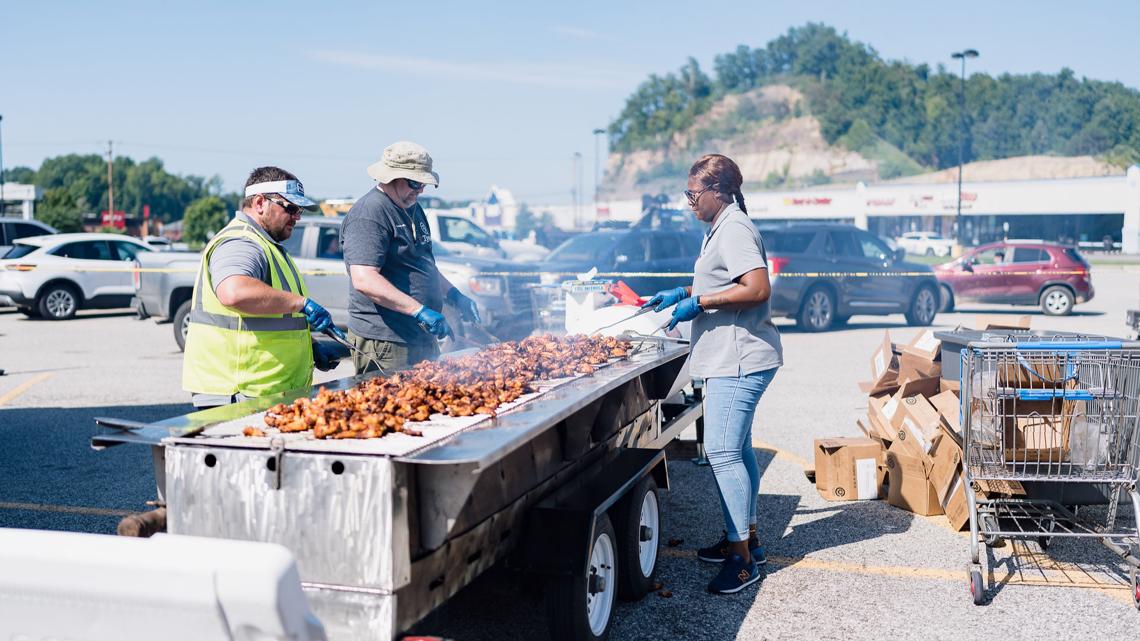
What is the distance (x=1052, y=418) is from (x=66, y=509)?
582cm

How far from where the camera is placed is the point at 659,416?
622cm

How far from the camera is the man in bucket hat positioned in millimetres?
5254

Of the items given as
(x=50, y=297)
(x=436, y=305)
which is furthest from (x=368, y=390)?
(x=50, y=297)

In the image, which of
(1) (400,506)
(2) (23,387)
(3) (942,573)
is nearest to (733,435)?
(3) (942,573)

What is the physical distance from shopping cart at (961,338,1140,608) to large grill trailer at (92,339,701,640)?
2024mm

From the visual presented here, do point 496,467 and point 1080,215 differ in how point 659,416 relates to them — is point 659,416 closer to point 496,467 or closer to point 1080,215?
point 496,467

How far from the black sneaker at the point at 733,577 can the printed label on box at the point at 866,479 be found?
1.81 m

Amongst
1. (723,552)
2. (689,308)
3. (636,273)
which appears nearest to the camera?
(689,308)

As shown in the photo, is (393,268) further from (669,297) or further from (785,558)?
(785,558)

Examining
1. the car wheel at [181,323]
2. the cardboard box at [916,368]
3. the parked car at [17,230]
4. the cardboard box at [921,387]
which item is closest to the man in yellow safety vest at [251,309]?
the cardboard box at [921,387]

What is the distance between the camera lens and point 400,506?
3.07m

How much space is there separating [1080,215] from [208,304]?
2660 inches

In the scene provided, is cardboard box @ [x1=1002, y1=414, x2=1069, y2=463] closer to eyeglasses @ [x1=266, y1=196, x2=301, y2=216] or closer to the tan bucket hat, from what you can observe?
the tan bucket hat

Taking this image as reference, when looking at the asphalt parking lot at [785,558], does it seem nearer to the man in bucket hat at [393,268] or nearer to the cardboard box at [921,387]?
the cardboard box at [921,387]
